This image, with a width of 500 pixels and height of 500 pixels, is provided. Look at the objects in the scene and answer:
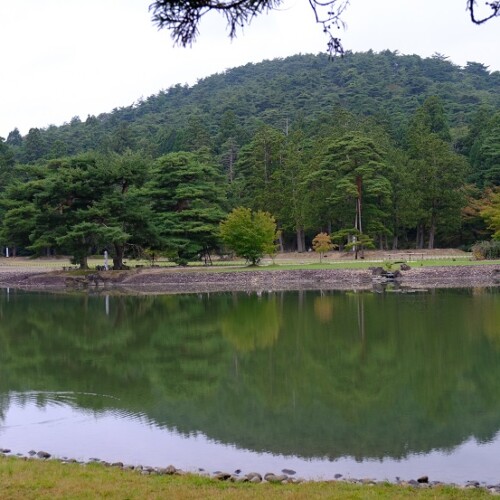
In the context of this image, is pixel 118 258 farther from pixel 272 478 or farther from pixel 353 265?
pixel 272 478

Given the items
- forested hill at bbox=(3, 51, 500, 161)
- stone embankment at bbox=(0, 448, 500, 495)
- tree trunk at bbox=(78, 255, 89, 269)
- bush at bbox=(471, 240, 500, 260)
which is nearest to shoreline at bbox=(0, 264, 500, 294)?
tree trunk at bbox=(78, 255, 89, 269)

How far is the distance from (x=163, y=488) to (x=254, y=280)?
32994 millimetres

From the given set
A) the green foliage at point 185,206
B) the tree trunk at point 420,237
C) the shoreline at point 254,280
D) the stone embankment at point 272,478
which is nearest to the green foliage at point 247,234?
the green foliage at point 185,206

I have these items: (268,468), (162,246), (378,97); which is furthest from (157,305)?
(378,97)

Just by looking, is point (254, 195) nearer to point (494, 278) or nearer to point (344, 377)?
point (494, 278)

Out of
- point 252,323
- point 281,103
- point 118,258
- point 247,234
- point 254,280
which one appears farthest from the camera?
point 281,103

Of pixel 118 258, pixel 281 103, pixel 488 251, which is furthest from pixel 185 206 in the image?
pixel 281 103

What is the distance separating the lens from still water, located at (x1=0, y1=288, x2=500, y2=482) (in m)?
9.43

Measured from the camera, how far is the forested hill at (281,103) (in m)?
82.5

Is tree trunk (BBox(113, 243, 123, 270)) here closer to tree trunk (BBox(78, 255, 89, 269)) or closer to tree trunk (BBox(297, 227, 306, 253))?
tree trunk (BBox(78, 255, 89, 269))

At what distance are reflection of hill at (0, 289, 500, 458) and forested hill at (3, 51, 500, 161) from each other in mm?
49729

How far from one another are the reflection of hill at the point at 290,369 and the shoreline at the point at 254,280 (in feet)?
31.0

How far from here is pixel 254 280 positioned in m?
39.9

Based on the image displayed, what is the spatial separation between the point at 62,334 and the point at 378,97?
3502 inches
